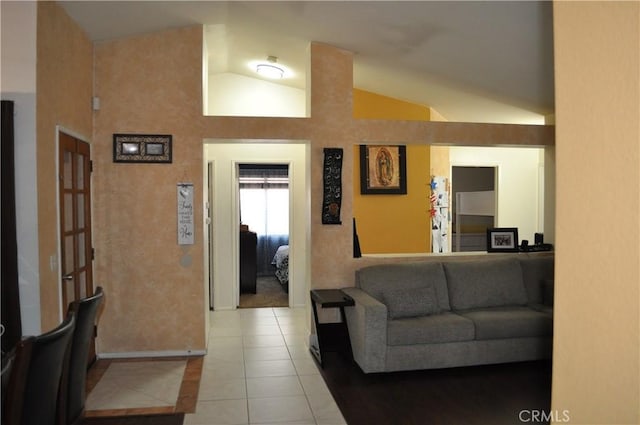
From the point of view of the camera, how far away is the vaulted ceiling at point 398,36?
11.1 feet

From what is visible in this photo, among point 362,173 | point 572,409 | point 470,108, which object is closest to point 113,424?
point 572,409

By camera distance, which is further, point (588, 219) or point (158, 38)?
point (158, 38)

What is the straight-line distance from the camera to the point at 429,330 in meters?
3.88

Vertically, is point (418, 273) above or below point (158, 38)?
below

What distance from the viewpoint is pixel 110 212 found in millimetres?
4359

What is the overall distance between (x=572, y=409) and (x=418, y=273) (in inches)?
142

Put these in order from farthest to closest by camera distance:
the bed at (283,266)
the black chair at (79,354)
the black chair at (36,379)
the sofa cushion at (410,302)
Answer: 1. the bed at (283,266)
2. the sofa cushion at (410,302)
3. the black chair at (79,354)
4. the black chair at (36,379)

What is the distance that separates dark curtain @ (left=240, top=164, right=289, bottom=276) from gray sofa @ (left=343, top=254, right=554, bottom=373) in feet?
16.1

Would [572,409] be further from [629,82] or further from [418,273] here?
[418,273]

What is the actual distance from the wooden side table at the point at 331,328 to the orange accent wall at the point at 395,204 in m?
1.75

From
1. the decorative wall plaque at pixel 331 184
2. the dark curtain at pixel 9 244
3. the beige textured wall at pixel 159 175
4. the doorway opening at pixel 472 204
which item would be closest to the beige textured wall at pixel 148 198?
the beige textured wall at pixel 159 175

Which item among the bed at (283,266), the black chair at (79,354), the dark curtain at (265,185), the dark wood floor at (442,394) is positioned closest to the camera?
the black chair at (79,354)

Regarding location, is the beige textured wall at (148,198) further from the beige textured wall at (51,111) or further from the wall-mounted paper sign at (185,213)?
the beige textured wall at (51,111)

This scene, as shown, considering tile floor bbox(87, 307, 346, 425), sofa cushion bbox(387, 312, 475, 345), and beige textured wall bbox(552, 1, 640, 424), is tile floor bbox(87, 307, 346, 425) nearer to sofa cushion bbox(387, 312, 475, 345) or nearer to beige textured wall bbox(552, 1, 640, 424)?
sofa cushion bbox(387, 312, 475, 345)
